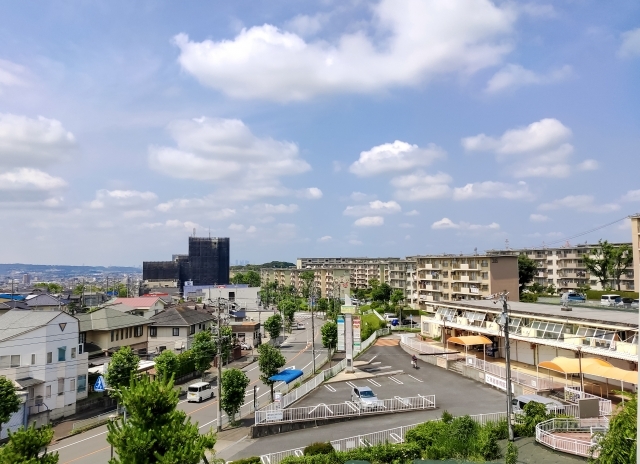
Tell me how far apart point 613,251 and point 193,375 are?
65.1m

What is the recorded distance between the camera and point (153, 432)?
1305cm

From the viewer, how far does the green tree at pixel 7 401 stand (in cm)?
2689

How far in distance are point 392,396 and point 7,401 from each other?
23027mm

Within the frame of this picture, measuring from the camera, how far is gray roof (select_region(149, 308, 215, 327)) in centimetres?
5453

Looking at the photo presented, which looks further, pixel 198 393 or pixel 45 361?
pixel 198 393

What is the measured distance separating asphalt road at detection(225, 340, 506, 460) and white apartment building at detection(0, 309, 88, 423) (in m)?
16.5

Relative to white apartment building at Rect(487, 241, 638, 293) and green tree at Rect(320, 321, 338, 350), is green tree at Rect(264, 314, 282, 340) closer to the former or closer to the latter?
green tree at Rect(320, 321, 338, 350)

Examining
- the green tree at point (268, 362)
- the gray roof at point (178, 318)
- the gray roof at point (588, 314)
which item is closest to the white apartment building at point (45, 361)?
the green tree at point (268, 362)

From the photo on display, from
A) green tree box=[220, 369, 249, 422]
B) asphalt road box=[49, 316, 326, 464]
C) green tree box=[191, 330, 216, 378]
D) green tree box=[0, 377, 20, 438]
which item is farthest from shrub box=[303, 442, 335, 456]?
green tree box=[191, 330, 216, 378]

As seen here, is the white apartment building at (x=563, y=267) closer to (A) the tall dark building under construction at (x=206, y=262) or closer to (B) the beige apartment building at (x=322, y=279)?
(B) the beige apartment building at (x=322, y=279)

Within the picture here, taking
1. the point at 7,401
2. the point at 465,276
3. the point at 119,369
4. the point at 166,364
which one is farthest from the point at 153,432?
the point at 465,276

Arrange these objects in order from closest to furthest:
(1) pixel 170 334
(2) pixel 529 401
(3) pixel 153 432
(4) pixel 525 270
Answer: (3) pixel 153 432 → (2) pixel 529 401 → (1) pixel 170 334 → (4) pixel 525 270

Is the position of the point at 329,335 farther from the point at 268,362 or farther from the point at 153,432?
the point at 153,432

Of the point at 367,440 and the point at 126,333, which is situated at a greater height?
the point at 126,333
